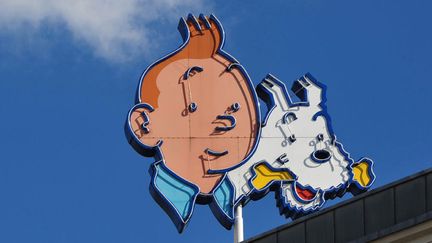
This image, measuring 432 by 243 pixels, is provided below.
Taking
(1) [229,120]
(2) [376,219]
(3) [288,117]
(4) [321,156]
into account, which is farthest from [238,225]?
(2) [376,219]

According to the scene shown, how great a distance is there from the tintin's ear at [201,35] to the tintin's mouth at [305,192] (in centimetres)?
536

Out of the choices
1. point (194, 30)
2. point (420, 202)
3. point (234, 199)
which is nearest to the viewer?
point (420, 202)

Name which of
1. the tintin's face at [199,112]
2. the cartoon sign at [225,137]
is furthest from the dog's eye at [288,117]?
the tintin's face at [199,112]

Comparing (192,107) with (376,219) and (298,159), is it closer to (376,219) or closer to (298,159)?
(298,159)

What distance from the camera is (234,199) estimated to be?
5575cm

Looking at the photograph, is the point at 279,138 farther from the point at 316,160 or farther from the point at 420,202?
the point at 420,202

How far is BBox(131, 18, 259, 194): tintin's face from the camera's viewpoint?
56688 mm

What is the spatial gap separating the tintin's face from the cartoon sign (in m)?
0.03

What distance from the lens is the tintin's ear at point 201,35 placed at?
59.0 meters

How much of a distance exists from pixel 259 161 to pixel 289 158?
1026 mm

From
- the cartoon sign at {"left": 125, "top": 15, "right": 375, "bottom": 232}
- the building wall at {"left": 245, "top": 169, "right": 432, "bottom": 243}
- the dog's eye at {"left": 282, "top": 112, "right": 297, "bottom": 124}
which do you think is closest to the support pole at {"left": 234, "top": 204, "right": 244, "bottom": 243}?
the cartoon sign at {"left": 125, "top": 15, "right": 375, "bottom": 232}

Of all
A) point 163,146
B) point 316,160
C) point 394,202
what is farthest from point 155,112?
point 394,202

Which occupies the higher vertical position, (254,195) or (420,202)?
(254,195)

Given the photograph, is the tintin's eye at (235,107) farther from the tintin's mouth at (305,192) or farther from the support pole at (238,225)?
the support pole at (238,225)
